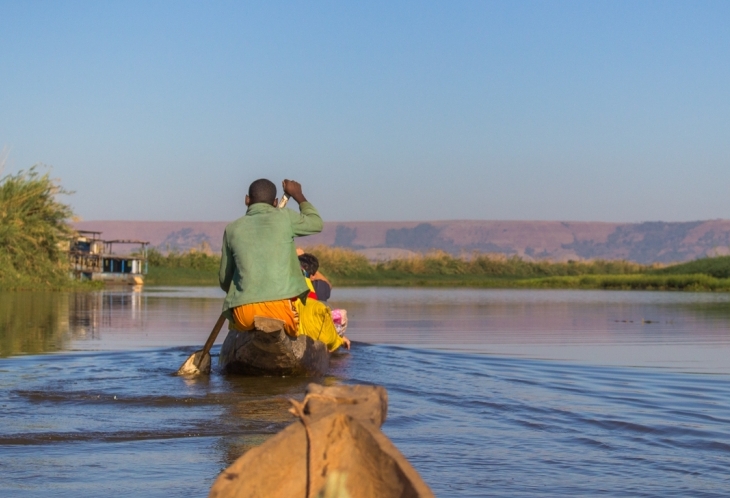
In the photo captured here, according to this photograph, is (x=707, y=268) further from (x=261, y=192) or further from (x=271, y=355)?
(x=261, y=192)

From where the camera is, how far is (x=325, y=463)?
3.01 m

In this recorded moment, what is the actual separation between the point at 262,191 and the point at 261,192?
0.01 metres

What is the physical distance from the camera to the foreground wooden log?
115 inches

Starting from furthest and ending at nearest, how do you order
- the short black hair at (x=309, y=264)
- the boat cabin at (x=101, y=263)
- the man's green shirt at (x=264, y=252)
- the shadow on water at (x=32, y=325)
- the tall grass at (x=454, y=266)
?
the tall grass at (x=454, y=266) → the boat cabin at (x=101, y=263) → the shadow on water at (x=32, y=325) → the short black hair at (x=309, y=264) → the man's green shirt at (x=264, y=252)

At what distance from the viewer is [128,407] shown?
6.56 m

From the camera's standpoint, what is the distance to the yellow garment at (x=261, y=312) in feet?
24.6

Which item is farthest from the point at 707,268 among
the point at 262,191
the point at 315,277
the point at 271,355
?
the point at 262,191

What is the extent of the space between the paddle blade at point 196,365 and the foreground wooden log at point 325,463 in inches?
209

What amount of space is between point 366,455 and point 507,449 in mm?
2432

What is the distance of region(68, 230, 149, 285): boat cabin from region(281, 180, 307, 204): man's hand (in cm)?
2795

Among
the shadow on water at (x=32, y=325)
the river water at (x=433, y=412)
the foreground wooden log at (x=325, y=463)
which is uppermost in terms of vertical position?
the foreground wooden log at (x=325, y=463)

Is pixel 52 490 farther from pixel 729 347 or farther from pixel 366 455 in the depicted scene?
pixel 729 347

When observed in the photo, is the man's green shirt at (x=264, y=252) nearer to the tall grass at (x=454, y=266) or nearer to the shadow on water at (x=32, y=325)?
the shadow on water at (x=32, y=325)

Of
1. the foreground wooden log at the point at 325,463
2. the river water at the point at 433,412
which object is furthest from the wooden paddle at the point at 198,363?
the foreground wooden log at the point at 325,463
